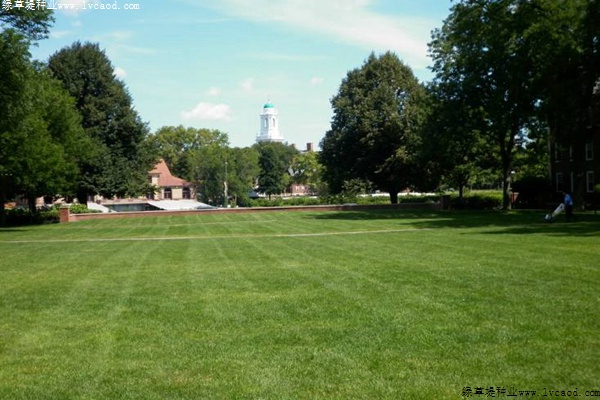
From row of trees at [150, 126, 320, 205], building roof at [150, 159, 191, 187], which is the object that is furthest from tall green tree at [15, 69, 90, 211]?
building roof at [150, 159, 191, 187]

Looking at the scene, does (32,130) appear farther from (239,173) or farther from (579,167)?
(239,173)

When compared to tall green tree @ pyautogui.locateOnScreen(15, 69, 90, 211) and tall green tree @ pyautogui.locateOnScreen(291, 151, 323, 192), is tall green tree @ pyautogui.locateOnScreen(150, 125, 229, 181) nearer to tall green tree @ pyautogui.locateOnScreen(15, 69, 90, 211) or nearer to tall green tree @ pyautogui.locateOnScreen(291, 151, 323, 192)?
tall green tree @ pyautogui.locateOnScreen(291, 151, 323, 192)

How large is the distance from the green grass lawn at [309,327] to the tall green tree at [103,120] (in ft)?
146

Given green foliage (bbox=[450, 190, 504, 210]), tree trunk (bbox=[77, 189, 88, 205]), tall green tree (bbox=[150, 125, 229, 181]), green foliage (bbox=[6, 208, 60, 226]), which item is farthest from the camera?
tall green tree (bbox=[150, 125, 229, 181])

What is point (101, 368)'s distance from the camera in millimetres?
6664

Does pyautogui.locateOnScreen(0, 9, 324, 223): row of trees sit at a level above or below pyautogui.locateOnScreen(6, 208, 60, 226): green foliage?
above

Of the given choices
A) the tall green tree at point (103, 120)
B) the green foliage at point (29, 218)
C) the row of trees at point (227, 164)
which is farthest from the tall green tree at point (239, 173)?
the green foliage at point (29, 218)

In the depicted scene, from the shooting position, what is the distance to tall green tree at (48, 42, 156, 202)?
5850 centimetres

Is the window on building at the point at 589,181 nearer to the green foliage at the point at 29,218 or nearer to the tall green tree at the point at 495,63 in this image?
the tall green tree at the point at 495,63

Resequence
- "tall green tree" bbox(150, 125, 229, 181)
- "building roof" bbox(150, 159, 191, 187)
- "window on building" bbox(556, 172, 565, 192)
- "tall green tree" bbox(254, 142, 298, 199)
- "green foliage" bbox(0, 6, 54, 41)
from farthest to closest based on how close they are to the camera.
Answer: "tall green tree" bbox(254, 142, 298, 199), "tall green tree" bbox(150, 125, 229, 181), "building roof" bbox(150, 159, 191, 187), "window on building" bbox(556, 172, 565, 192), "green foliage" bbox(0, 6, 54, 41)

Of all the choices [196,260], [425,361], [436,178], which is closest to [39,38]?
[196,260]

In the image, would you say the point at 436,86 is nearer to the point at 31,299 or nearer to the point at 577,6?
the point at 577,6

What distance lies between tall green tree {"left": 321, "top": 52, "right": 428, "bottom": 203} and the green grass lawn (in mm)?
40859

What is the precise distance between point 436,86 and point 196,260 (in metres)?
31.4
